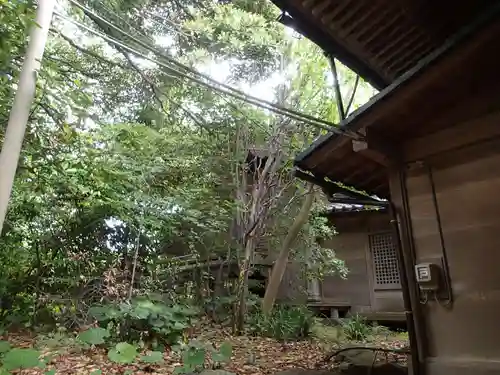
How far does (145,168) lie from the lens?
8.49m

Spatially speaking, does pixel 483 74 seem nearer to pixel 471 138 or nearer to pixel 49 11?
pixel 471 138

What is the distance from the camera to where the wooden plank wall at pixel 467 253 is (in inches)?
139

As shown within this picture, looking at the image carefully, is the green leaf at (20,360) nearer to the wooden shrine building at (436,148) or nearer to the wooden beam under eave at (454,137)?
the wooden shrine building at (436,148)

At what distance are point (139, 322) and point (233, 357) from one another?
1.80 metres

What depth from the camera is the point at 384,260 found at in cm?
1352


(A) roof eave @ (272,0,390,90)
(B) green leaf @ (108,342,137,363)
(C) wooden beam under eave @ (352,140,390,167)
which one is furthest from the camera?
(B) green leaf @ (108,342,137,363)

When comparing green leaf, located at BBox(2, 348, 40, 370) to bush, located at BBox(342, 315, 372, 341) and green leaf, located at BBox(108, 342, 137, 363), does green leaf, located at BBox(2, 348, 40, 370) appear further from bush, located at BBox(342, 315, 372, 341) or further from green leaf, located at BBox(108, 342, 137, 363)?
bush, located at BBox(342, 315, 372, 341)

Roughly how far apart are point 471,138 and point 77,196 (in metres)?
7.02

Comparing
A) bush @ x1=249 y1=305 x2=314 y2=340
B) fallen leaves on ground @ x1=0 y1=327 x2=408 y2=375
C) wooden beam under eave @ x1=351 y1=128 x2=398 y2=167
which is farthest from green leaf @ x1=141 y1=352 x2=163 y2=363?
wooden beam under eave @ x1=351 y1=128 x2=398 y2=167

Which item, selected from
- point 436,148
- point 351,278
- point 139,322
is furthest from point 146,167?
point 351,278

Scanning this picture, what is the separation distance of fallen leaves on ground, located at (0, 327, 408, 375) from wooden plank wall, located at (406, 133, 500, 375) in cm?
324

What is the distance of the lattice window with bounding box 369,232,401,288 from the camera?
1319 centimetres

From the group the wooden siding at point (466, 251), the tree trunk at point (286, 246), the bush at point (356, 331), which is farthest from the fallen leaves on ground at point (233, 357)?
the wooden siding at point (466, 251)

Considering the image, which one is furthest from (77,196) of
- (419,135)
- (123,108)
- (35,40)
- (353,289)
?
(353,289)
